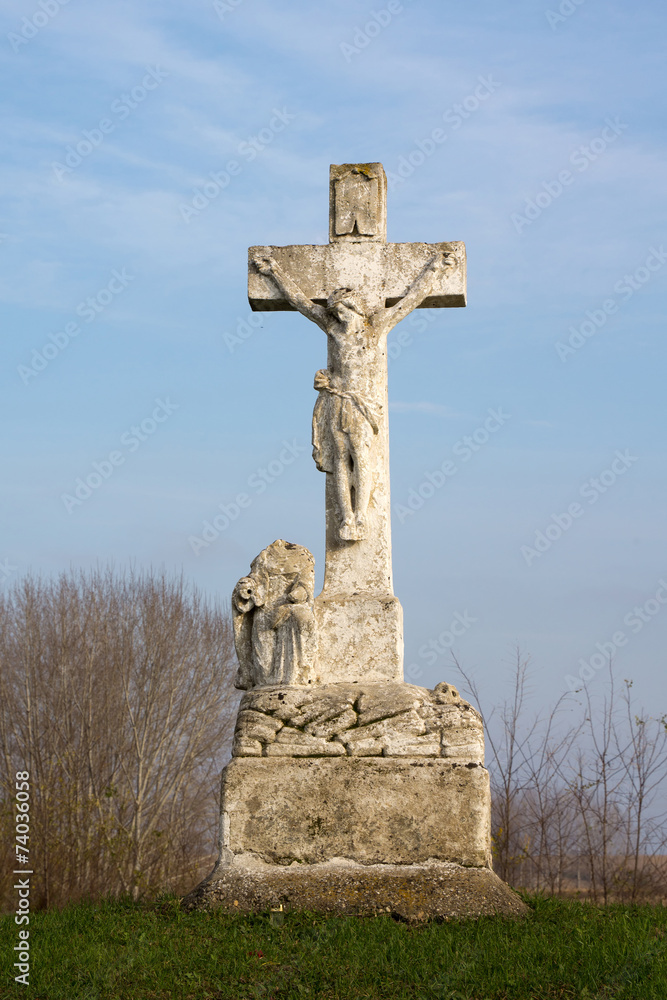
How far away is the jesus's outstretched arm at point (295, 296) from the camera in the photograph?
7.50 m

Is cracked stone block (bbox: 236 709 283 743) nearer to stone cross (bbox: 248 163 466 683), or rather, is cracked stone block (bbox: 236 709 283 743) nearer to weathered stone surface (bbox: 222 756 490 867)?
weathered stone surface (bbox: 222 756 490 867)

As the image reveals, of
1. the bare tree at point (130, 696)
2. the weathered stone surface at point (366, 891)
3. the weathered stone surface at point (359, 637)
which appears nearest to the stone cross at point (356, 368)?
the weathered stone surface at point (359, 637)

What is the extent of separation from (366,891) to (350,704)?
107cm

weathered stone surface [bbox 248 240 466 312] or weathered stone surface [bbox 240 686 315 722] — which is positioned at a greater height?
weathered stone surface [bbox 248 240 466 312]

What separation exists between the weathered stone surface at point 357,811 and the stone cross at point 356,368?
75 cm

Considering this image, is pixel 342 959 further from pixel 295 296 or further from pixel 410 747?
pixel 295 296

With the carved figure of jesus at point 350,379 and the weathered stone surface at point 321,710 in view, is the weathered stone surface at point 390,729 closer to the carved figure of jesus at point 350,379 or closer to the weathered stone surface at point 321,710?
the weathered stone surface at point 321,710

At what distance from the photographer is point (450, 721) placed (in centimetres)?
632

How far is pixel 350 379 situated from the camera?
7.36 metres

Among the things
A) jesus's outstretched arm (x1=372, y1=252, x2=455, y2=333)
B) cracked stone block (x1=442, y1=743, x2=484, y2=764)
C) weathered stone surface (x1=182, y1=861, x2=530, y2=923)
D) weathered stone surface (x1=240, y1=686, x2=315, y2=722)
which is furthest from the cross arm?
weathered stone surface (x1=182, y1=861, x2=530, y2=923)

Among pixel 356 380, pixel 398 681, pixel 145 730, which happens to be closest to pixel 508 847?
pixel 398 681

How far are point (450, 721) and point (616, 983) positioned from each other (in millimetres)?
2021

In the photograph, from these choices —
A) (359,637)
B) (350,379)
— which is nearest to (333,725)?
(359,637)

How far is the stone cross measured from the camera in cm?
687
